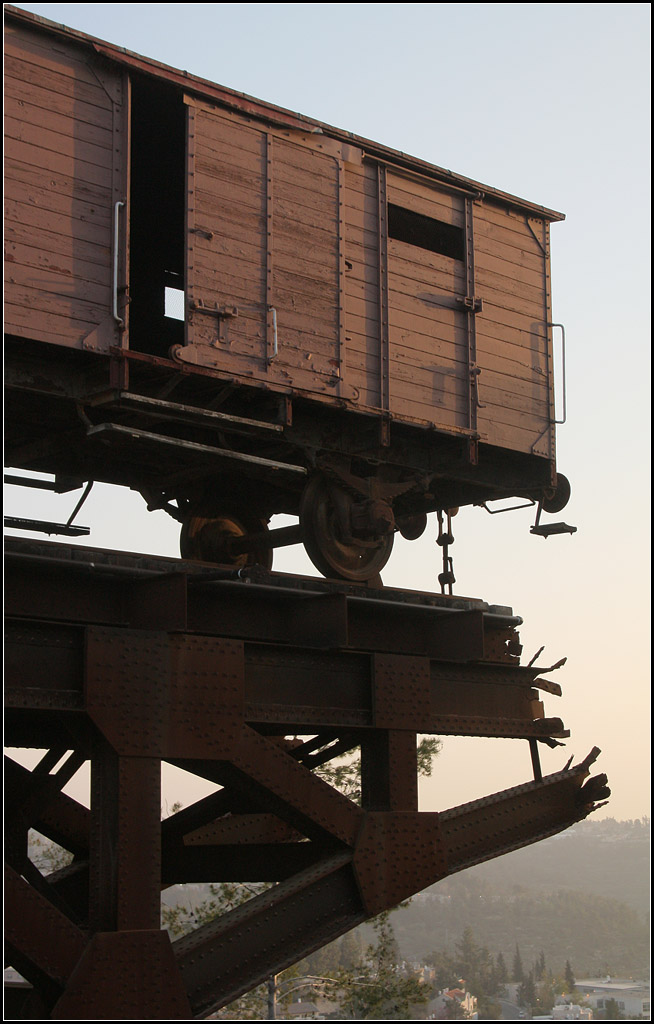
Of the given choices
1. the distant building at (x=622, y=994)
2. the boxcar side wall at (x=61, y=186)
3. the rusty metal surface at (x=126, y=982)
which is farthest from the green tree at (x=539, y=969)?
the boxcar side wall at (x=61, y=186)

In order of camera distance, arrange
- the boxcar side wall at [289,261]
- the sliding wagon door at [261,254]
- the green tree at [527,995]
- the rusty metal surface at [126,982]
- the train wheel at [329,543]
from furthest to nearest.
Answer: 1. the green tree at [527,995]
2. the train wheel at [329,543]
3. the sliding wagon door at [261,254]
4. the boxcar side wall at [289,261]
5. the rusty metal surface at [126,982]

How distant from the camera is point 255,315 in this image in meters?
11.3

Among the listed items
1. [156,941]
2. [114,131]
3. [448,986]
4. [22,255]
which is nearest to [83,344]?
[22,255]

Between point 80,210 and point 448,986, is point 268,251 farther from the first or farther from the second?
point 448,986

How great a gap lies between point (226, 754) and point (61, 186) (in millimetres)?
4412

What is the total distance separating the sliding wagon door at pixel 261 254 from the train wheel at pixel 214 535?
2479mm

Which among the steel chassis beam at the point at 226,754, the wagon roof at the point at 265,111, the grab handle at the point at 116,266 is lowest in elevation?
the steel chassis beam at the point at 226,754

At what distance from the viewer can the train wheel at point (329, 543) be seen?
1226cm

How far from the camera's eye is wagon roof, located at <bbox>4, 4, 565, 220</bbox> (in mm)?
10367

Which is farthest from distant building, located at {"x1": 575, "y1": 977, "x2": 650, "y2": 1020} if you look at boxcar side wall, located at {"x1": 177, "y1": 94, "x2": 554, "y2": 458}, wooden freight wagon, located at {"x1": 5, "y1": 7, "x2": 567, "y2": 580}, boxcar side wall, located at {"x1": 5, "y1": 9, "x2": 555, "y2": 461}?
boxcar side wall, located at {"x1": 5, "y1": 9, "x2": 555, "y2": 461}

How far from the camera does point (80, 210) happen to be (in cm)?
1033

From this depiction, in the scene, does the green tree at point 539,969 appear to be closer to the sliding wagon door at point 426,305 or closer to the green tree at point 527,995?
the green tree at point 527,995

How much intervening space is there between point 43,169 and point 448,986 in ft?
385

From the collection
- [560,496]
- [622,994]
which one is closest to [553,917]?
[622,994]
